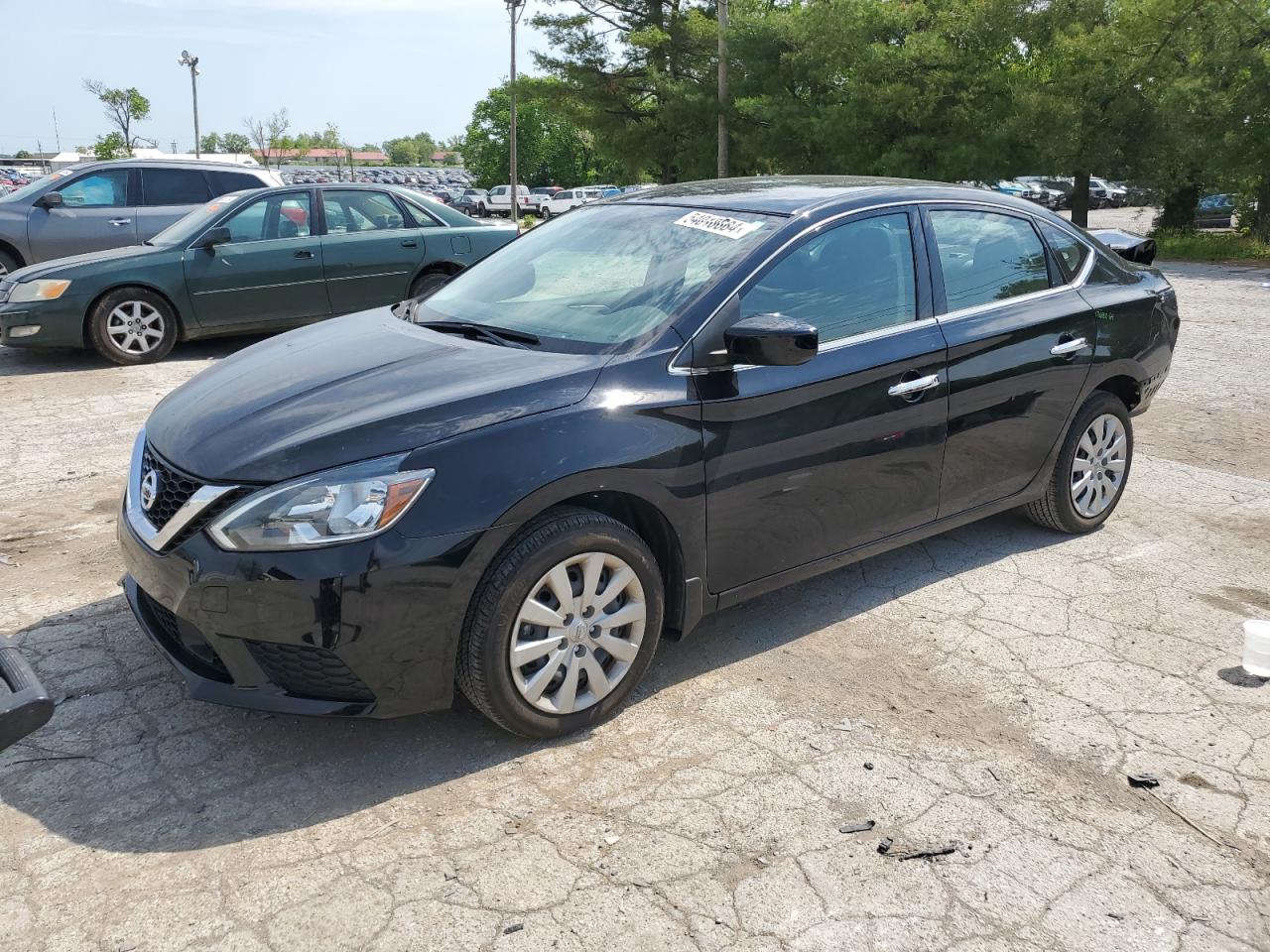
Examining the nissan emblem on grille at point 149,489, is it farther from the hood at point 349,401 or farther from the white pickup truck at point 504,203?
the white pickup truck at point 504,203

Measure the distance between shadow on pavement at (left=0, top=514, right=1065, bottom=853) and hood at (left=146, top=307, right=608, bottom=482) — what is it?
2.81ft

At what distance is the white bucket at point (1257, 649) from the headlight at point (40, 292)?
8775 mm

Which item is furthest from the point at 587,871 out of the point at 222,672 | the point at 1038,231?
the point at 1038,231

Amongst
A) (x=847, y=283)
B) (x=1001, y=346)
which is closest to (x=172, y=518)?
(x=847, y=283)

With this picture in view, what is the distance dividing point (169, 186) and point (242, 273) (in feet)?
9.71

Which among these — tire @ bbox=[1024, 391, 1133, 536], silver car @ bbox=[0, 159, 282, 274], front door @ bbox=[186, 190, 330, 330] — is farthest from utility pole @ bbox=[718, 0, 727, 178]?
tire @ bbox=[1024, 391, 1133, 536]

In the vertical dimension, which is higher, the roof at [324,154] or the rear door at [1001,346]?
the roof at [324,154]

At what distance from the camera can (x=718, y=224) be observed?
393 cm

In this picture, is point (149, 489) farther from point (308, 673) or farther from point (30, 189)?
point (30, 189)

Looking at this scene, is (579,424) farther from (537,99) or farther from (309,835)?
(537,99)

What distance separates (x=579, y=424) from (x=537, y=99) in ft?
124

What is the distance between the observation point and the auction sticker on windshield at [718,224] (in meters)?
3.84

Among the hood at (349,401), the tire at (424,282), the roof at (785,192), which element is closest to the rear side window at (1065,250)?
the roof at (785,192)

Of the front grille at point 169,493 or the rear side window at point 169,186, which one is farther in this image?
the rear side window at point 169,186
